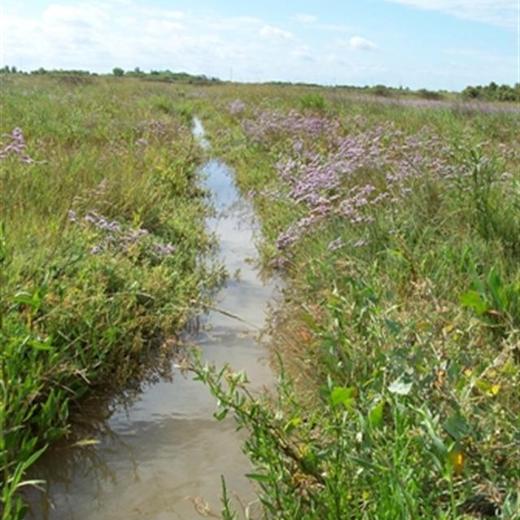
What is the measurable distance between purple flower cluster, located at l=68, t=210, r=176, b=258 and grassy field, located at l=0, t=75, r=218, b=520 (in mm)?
15

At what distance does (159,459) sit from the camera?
3.30 meters

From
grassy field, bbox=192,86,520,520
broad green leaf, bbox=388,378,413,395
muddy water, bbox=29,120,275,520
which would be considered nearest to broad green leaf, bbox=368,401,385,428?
grassy field, bbox=192,86,520,520

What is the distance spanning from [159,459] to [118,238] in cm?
245

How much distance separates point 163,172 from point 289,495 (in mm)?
7091

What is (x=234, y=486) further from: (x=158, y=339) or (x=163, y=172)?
(x=163, y=172)

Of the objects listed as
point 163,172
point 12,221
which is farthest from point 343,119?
point 12,221

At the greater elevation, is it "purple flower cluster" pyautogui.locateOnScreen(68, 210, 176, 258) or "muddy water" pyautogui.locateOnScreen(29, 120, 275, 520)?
"purple flower cluster" pyautogui.locateOnScreen(68, 210, 176, 258)

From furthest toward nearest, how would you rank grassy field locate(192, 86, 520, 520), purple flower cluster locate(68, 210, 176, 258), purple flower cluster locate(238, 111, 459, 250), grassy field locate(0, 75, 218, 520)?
1. purple flower cluster locate(238, 111, 459, 250)
2. purple flower cluster locate(68, 210, 176, 258)
3. grassy field locate(0, 75, 218, 520)
4. grassy field locate(192, 86, 520, 520)

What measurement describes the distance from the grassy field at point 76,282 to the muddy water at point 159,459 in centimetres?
18

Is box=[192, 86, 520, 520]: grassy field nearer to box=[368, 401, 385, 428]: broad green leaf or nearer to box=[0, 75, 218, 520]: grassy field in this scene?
box=[368, 401, 385, 428]: broad green leaf

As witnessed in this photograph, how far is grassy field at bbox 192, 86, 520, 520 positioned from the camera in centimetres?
208

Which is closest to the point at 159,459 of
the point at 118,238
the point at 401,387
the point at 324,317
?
the point at 324,317

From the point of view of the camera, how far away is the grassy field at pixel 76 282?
3.20 metres

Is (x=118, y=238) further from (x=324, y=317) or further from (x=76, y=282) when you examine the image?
(x=324, y=317)
